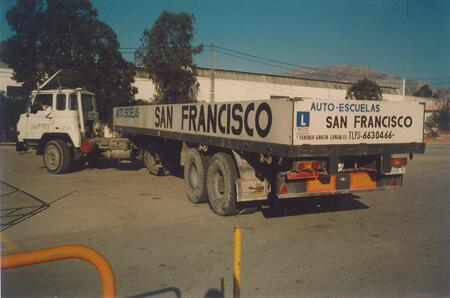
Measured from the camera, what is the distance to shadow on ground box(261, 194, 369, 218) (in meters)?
8.42

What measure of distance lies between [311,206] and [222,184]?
6.81 ft

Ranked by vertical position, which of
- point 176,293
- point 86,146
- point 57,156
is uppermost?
point 86,146

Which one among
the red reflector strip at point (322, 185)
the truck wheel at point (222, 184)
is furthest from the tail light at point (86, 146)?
the red reflector strip at point (322, 185)

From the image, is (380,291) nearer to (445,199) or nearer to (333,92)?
(445,199)

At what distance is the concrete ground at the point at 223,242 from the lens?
477cm

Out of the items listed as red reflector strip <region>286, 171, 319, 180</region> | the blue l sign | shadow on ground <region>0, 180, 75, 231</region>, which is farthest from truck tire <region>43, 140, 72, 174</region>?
the blue l sign

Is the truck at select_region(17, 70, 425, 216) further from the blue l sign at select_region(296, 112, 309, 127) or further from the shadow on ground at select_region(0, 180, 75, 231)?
the shadow on ground at select_region(0, 180, 75, 231)

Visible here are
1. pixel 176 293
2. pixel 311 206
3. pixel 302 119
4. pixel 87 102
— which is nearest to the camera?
pixel 176 293

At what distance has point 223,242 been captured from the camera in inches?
251

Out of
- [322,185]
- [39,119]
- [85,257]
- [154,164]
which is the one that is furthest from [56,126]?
[85,257]

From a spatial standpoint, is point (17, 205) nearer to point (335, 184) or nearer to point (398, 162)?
point (335, 184)

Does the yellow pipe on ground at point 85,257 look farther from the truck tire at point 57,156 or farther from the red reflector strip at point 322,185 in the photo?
the truck tire at point 57,156

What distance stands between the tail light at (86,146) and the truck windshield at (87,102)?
1.18 meters

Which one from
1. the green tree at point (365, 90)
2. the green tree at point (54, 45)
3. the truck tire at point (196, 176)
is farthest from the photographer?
the green tree at point (365, 90)
